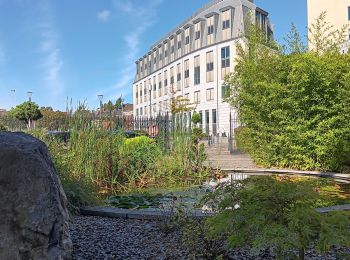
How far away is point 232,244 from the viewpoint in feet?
7.86

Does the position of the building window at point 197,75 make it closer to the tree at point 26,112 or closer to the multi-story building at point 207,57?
the multi-story building at point 207,57

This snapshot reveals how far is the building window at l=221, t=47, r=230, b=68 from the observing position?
3847 centimetres

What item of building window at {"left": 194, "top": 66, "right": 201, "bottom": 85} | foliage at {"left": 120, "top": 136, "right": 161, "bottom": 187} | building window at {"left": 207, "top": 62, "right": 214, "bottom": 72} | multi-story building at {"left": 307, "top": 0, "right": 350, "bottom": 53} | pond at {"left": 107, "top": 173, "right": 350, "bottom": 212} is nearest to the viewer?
pond at {"left": 107, "top": 173, "right": 350, "bottom": 212}

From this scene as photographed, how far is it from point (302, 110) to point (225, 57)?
28148 millimetres

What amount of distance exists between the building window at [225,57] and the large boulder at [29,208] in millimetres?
37117

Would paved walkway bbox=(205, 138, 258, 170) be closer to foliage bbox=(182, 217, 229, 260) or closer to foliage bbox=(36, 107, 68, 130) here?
foliage bbox=(36, 107, 68, 130)

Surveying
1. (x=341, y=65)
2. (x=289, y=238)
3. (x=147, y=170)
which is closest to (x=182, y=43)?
(x=341, y=65)

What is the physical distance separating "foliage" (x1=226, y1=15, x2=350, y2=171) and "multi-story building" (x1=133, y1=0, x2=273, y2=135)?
66.1 feet

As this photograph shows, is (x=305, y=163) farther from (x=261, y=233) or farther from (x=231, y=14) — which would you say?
(x=231, y=14)

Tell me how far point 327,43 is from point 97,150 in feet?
35.9

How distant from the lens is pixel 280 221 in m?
2.32

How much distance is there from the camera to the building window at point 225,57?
38.5 meters

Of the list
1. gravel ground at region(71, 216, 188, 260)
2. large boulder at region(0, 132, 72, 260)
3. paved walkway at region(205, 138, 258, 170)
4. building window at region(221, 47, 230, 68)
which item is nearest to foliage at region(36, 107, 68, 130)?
gravel ground at region(71, 216, 188, 260)

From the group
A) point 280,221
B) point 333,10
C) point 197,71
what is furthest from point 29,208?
point 197,71
